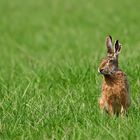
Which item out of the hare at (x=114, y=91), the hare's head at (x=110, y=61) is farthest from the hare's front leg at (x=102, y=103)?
the hare's head at (x=110, y=61)

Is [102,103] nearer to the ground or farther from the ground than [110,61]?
nearer to the ground

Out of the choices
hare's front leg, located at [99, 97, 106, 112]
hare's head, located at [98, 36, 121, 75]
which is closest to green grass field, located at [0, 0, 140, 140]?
hare's front leg, located at [99, 97, 106, 112]

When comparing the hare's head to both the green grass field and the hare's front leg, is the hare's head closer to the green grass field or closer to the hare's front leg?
the hare's front leg

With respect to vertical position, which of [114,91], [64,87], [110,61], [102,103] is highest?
[110,61]

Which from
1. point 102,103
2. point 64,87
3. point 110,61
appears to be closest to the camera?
point 110,61

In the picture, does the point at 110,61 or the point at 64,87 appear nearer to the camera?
the point at 110,61

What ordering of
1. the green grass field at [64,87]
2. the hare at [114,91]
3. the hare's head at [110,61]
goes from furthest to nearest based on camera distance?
the hare at [114,91]
the hare's head at [110,61]
the green grass field at [64,87]

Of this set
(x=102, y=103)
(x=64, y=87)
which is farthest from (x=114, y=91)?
(x=64, y=87)

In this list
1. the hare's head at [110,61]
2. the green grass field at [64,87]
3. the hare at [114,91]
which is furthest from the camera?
the hare at [114,91]

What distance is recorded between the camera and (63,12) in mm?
18328

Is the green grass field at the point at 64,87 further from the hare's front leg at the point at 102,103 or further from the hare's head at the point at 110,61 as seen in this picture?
the hare's head at the point at 110,61

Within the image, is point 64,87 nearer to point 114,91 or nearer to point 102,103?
point 102,103

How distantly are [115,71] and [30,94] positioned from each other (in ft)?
4.05

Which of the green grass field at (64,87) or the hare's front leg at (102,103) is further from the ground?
the hare's front leg at (102,103)
